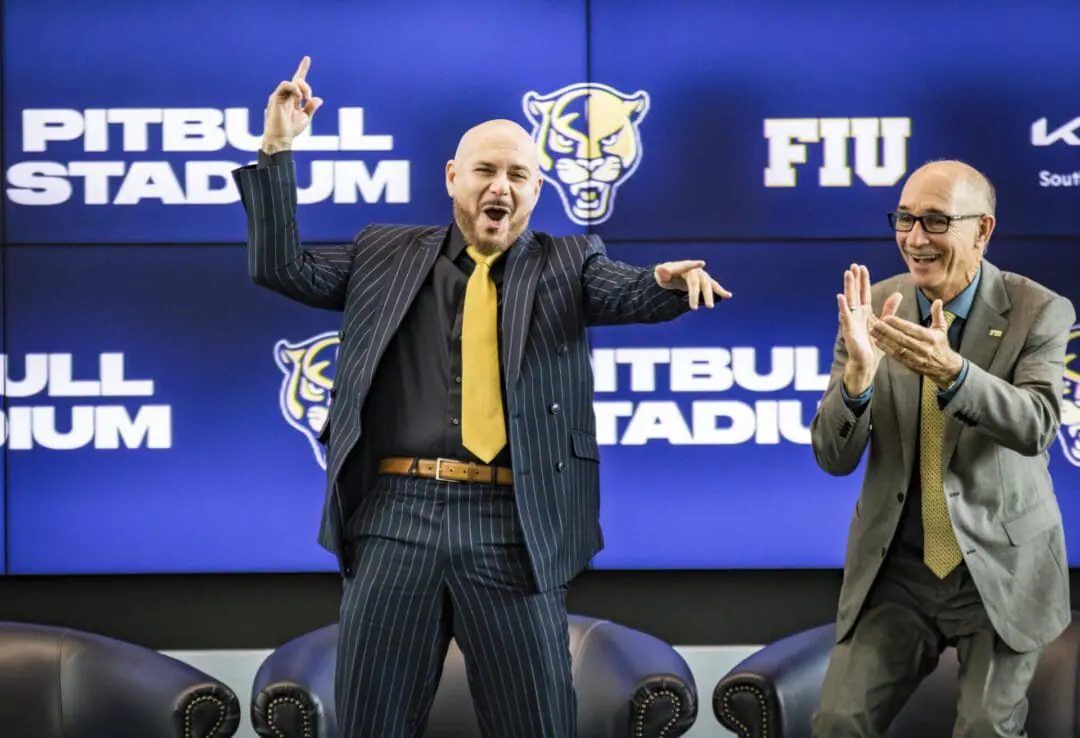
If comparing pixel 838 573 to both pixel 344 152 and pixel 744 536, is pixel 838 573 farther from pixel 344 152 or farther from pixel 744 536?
pixel 344 152

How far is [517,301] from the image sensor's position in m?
2.76

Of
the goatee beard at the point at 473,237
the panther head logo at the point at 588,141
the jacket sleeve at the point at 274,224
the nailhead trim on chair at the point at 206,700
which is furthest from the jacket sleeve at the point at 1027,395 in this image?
the nailhead trim on chair at the point at 206,700

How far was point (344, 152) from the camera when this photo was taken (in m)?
4.21

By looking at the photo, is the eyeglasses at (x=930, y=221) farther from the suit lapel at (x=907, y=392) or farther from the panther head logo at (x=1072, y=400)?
the panther head logo at (x=1072, y=400)

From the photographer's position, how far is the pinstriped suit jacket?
268cm

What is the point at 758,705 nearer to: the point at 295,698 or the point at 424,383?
the point at 295,698

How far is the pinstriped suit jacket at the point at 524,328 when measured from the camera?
105 inches

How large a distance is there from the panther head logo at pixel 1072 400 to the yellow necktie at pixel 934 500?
4.86 feet

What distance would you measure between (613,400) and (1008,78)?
1.59 m

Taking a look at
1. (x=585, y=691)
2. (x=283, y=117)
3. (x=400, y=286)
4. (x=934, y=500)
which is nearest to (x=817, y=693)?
(x=585, y=691)

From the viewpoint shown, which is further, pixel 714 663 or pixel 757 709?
pixel 714 663

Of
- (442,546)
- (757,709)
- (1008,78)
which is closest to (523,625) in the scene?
(442,546)

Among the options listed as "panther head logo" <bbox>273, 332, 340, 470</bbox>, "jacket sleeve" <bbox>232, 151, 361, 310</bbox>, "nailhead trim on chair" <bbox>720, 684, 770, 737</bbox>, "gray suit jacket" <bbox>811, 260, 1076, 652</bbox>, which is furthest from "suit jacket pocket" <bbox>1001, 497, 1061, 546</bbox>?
"panther head logo" <bbox>273, 332, 340, 470</bbox>

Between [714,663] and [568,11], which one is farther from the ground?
[568,11]
